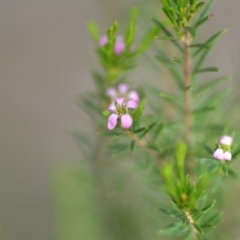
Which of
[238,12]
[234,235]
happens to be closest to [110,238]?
[234,235]

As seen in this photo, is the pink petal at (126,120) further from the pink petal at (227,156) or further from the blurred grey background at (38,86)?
the blurred grey background at (38,86)

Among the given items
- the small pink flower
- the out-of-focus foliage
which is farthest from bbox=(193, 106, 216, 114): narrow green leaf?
the small pink flower

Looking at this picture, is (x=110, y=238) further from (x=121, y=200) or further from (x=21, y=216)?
(x=21, y=216)

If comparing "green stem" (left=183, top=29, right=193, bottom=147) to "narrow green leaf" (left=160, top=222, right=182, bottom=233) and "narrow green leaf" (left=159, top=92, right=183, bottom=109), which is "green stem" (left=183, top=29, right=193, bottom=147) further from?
"narrow green leaf" (left=160, top=222, right=182, bottom=233)

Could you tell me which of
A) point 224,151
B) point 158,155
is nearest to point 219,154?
point 224,151

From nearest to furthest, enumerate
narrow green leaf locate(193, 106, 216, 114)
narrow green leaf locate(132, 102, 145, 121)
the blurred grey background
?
narrow green leaf locate(132, 102, 145, 121), narrow green leaf locate(193, 106, 216, 114), the blurred grey background

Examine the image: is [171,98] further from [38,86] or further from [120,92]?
[38,86]
